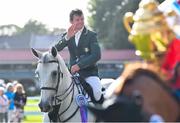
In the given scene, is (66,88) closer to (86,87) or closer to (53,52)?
(86,87)

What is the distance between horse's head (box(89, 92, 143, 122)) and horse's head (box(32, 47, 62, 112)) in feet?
16.3

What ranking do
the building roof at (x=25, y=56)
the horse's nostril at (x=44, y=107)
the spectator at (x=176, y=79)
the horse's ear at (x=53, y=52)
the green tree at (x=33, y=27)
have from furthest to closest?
the green tree at (x=33, y=27), the building roof at (x=25, y=56), the horse's ear at (x=53, y=52), the horse's nostril at (x=44, y=107), the spectator at (x=176, y=79)

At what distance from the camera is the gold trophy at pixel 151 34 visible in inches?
154

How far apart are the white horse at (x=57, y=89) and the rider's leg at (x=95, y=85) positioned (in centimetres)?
23

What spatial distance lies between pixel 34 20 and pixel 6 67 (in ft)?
235

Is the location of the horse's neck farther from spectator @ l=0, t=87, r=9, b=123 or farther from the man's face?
spectator @ l=0, t=87, r=9, b=123

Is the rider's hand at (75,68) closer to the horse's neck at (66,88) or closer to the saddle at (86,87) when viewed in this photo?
the saddle at (86,87)

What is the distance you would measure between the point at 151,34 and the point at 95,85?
559cm

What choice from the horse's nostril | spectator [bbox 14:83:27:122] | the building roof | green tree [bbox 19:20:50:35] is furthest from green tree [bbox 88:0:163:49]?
the horse's nostril

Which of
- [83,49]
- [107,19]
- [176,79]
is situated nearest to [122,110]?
[176,79]

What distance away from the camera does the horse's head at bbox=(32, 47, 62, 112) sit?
8.72 m

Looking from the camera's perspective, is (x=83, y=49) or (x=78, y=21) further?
(x=83, y=49)

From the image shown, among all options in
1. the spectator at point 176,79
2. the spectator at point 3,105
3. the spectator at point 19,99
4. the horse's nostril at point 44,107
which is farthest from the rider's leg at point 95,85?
the spectator at point 19,99

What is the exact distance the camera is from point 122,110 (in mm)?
3666
